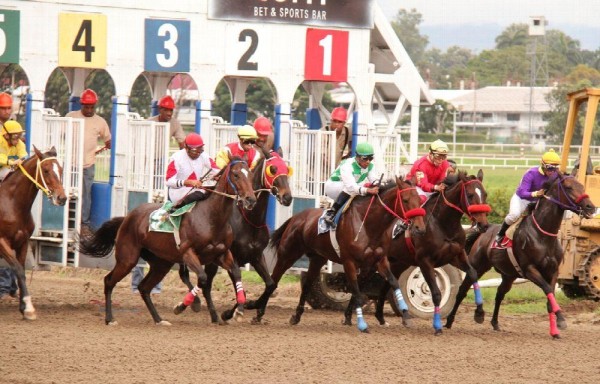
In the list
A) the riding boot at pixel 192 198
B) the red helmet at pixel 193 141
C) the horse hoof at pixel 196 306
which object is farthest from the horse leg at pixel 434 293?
the horse hoof at pixel 196 306

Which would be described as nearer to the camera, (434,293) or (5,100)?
(434,293)

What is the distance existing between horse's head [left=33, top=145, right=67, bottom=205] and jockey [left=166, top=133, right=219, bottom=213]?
40.4 inches

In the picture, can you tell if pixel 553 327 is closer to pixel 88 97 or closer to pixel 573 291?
pixel 573 291

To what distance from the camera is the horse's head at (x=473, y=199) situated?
12344 millimetres

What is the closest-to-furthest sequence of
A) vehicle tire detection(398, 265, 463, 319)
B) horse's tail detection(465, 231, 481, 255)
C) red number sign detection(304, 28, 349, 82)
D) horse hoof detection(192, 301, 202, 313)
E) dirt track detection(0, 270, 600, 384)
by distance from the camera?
dirt track detection(0, 270, 600, 384), horse's tail detection(465, 231, 481, 255), horse hoof detection(192, 301, 202, 313), vehicle tire detection(398, 265, 463, 319), red number sign detection(304, 28, 349, 82)

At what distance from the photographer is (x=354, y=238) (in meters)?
12.4

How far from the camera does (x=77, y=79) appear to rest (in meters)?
15.3

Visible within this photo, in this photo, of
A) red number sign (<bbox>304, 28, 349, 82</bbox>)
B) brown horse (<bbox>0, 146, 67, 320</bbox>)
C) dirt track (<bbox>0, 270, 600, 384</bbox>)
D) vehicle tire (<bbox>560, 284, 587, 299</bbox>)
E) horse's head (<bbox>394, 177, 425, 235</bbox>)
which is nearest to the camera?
dirt track (<bbox>0, 270, 600, 384</bbox>)

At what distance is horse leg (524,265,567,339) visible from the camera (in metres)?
12.4

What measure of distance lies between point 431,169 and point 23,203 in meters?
4.05

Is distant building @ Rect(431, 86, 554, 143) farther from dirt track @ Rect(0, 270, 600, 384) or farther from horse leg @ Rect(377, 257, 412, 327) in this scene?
horse leg @ Rect(377, 257, 412, 327)

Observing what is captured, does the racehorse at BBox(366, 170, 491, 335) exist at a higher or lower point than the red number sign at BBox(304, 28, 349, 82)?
lower

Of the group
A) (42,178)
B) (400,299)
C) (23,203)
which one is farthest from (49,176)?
(400,299)

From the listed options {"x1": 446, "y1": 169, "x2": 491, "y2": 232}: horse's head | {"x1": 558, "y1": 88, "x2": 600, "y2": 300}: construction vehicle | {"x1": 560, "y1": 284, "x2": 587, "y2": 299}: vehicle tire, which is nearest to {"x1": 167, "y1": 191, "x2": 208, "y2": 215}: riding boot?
{"x1": 446, "y1": 169, "x2": 491, "y2": 232}: horse's head
